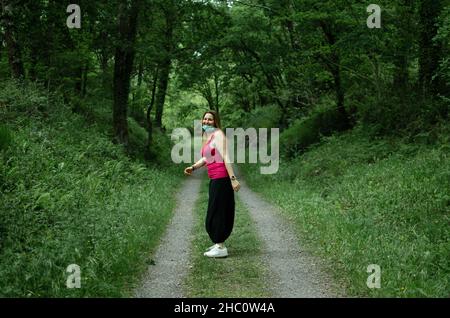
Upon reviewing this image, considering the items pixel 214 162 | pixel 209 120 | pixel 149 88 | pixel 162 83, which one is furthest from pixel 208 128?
pixel 162 83

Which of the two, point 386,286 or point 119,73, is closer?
point 386,286

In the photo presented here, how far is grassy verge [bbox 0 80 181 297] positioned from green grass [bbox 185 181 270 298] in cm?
93

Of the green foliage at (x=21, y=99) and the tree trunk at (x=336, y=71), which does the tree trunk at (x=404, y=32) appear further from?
the green foliage at (x=21, y=99)

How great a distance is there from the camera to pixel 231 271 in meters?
7.58

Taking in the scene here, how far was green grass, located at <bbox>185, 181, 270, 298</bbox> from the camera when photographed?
665 centimetres

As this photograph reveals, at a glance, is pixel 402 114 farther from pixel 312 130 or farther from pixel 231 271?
pixel 231 271

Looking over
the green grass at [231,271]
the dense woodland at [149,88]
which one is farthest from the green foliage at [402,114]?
the green grass at [231,271]

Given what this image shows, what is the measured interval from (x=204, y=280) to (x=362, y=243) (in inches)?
119

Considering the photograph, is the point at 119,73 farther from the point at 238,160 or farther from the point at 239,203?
the point at 238,160

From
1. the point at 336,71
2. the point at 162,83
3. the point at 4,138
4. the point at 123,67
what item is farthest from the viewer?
the point at 162,83

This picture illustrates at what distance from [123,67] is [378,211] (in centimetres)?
1376

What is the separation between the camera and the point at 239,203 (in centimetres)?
1488

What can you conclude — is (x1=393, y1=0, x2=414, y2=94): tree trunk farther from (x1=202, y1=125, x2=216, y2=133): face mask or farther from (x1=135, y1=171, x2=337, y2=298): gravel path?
(x1=202, y1=125, x2=216, y2=133): face mask
